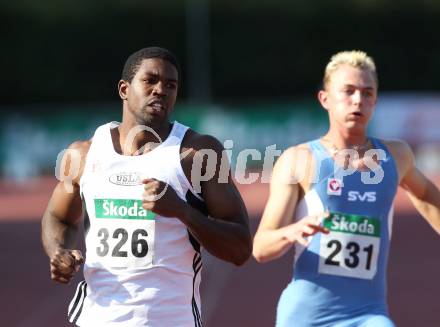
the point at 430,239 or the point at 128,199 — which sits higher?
the point at 128,199

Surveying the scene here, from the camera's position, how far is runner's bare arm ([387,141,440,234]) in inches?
199

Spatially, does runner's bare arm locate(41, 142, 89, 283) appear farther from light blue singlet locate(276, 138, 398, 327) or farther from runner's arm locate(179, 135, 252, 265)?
light blue singlet locate(276, 138, 398, 327)

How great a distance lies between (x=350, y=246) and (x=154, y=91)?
4.30 feet

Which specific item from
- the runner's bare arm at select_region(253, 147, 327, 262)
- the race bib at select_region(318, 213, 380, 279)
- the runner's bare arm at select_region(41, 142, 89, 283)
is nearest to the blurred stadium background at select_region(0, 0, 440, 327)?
the runner's bare arm at select_region(253, 147, 327, 262)

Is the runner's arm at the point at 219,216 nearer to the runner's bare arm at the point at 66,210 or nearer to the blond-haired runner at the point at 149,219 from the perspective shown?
the blond-haired runner at the point at 149,219

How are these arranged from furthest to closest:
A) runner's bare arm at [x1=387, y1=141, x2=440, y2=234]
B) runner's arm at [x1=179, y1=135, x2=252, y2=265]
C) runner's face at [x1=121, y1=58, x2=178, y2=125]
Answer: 1. runner's bare arm at [x1=387, y1=141, x2=440, y2=234]
2. runner's face at [x1=121, y1=58, x2=178, y2=125]
3. runner's arm at [x1=179, y1=135, x2=252, y2=265]

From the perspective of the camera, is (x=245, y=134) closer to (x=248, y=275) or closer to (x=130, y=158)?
(x=248, y=275)

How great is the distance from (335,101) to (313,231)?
981mm

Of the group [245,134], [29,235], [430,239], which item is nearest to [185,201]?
[430,239]

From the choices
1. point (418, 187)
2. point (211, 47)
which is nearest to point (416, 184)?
point (418, 187)

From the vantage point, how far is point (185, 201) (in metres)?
3.96

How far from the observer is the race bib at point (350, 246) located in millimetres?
4812

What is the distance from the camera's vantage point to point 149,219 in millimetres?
3998

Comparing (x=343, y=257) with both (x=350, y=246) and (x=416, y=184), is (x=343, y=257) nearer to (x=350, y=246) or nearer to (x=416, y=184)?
(x=350, y=246)
